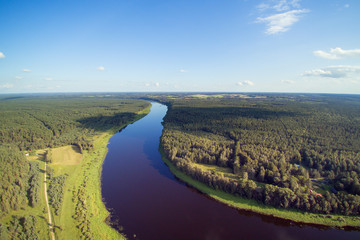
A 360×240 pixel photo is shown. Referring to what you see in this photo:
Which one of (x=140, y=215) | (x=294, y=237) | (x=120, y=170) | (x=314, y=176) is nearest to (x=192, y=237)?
(x=140, y=215)

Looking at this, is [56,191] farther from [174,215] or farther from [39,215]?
[174,215]

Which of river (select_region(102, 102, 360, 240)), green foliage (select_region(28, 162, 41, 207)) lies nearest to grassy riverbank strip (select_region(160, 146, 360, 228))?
river (select_region(102, 102, 360, 240))

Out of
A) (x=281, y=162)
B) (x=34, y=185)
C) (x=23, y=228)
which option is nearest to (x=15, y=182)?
(x=34, y=185)

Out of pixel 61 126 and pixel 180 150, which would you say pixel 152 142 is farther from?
pixel 61 126

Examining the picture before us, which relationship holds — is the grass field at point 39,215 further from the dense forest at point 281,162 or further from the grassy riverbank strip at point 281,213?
the dense forest at point 281,162

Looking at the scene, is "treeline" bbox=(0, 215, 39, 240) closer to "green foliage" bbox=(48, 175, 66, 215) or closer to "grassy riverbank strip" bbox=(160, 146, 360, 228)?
"green foliage" bbox=(48, 175, 66, 215)

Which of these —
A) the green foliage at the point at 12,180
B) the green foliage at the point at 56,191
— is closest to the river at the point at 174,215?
the green foliage at the point at 56,191
